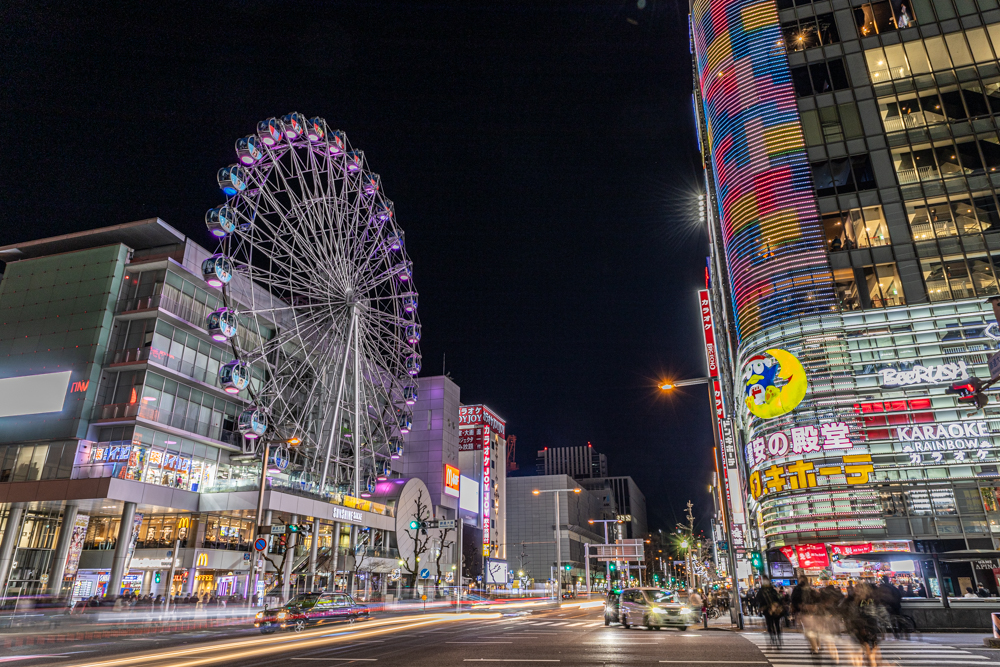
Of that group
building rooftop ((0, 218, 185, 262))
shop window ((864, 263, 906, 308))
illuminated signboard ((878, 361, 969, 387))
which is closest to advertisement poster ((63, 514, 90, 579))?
building rooftop ((0, 218, 185, 262))

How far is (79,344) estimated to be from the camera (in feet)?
153

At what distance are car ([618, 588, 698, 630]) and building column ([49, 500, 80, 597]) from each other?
37762 millimetres

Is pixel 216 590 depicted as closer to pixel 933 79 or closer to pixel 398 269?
pixel 398 269

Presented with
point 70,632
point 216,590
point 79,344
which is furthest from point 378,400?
point 70,632

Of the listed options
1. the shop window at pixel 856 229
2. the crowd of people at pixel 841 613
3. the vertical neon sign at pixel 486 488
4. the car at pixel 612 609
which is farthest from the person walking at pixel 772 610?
the vertical neon sign at pixel 486 488

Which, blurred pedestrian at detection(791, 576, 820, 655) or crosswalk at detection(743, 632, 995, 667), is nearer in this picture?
crosswalk at detection(743, 632, 995, 667)

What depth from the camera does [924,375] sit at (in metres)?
31.0

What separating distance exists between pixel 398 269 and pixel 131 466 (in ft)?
86.2

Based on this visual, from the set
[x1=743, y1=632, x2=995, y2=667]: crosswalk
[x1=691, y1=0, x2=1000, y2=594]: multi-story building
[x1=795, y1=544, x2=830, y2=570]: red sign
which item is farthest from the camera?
[x1=795, y1=544, x2=830, y2=570]: red sign

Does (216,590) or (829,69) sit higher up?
(829,69)

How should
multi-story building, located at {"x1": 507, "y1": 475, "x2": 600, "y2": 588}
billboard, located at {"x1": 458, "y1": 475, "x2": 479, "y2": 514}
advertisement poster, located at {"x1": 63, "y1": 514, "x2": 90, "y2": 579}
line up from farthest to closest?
multi-story building, located at {"x1": 507, "y1": 475, "x2": 600, "y2": 588}, billboard, located at {"x1": 458, "y1": 475, "x2": 479, "y2": 514}, advertisement poster, located at {"x1": 63, "y1": 514, "x2": 90, "y2": 579}

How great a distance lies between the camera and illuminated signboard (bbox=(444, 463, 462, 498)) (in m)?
88.8

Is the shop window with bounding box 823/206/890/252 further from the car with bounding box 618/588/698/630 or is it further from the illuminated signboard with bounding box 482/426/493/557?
the illuminated signboard with bounding box 482/426/493/557

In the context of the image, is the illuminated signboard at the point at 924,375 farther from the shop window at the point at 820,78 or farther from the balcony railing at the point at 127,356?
the balcony railing at the point at 127,356
